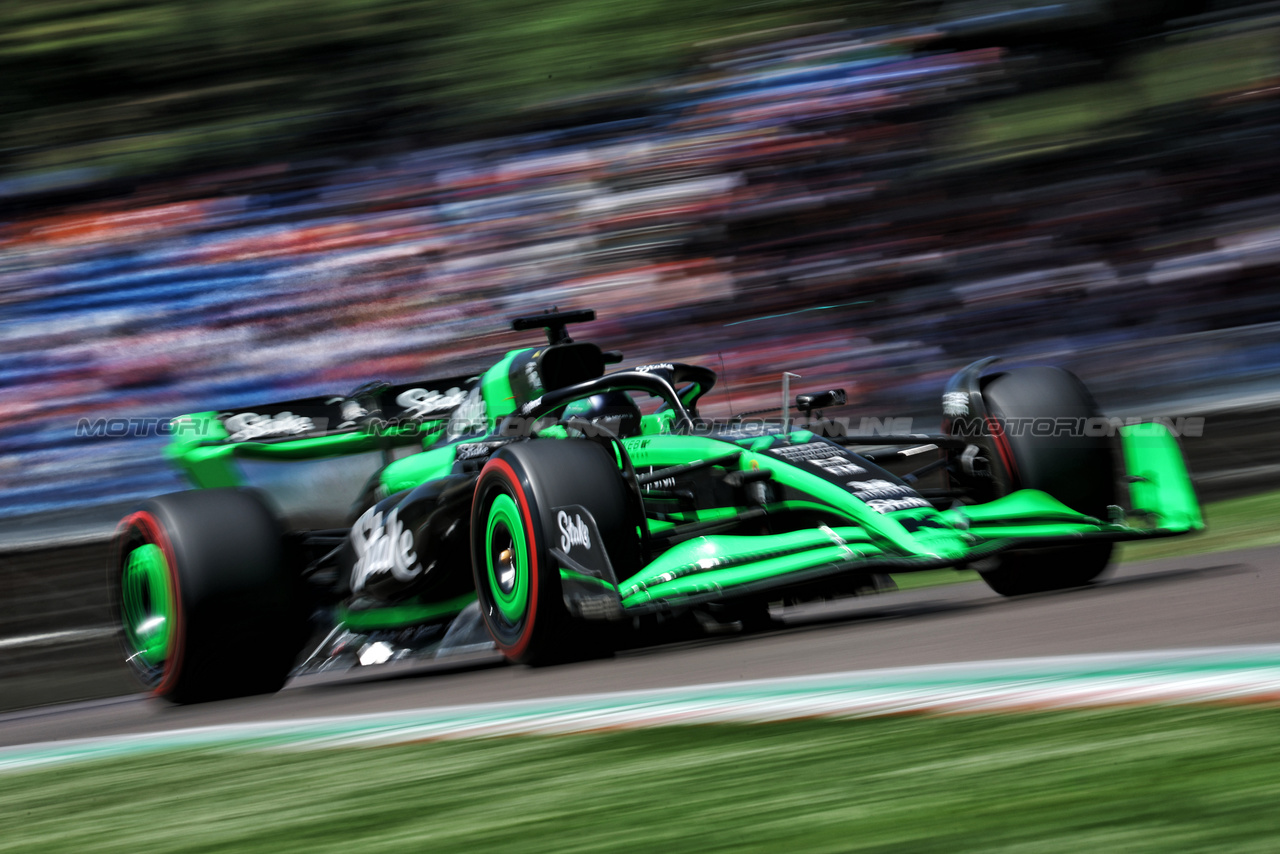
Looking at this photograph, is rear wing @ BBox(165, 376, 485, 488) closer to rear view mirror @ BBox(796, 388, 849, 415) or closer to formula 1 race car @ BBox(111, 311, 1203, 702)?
formula 1 race car @ BBox(111, 311, 1203, 702)

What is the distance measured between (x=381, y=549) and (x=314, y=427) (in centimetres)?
142

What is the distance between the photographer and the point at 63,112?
9.88 metres

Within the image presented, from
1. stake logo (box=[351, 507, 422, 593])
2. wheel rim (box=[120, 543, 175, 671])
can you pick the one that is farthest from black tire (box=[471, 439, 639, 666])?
wheel rim (box=[120, 543, 175, 671])

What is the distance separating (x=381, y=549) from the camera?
5633 millimetres

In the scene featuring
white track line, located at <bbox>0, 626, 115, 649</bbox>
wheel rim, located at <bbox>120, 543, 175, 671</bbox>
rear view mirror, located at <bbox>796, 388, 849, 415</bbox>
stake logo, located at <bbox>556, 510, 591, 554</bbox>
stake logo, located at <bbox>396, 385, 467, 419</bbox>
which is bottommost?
white track line, located at <bbox>0, 626, 115, 649</bbox>

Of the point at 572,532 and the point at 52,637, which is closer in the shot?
the point at 572,532

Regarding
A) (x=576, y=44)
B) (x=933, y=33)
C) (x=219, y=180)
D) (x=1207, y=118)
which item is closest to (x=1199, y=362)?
(x=1207, y=118)

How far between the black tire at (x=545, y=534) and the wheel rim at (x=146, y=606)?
5.01ft

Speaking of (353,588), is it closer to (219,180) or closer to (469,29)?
(219,180)

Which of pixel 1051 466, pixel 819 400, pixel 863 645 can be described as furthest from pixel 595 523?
pixel 1051 466

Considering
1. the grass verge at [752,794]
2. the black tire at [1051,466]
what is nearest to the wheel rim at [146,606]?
the grass verge at [752,794]

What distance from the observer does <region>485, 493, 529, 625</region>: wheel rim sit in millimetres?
4738

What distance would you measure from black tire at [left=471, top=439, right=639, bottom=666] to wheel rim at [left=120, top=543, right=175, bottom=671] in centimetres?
153

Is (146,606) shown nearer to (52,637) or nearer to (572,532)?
(52,637)
